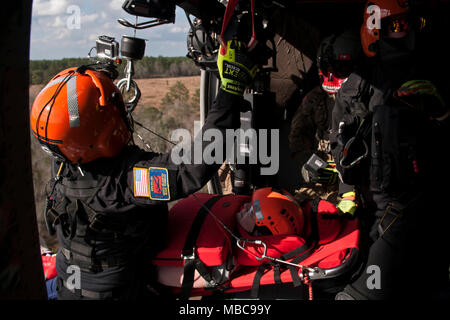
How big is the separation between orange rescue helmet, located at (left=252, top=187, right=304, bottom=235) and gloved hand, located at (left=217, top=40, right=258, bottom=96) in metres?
0.70

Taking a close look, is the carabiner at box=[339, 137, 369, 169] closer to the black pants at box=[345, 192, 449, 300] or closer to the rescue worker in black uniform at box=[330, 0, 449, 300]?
the rescue worker in black uniform at box=[330, 0, 449, 300]

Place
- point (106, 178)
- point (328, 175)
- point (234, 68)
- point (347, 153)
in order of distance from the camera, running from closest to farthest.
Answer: point (234, 68), point (106, 178), point (347, 153), point (328, 175)

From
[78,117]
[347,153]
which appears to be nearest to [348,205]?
[347,153]

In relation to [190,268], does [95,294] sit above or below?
below

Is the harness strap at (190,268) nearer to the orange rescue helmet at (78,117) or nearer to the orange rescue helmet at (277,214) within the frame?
the orange rescue helmet at (277,214)

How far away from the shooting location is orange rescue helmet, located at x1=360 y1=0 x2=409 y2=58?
261 cm

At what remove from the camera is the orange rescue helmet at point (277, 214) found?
2004 mm

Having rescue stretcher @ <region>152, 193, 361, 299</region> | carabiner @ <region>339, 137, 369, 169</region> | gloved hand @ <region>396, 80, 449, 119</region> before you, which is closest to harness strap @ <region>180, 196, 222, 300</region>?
rescue stretcher @ <region>152, 193, 361, 299</region>

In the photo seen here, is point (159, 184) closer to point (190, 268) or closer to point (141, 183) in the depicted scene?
point (141, 183)

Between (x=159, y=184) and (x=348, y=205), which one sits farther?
(x=348, y=205)

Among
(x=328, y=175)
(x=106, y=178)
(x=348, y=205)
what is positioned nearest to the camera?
(x=106, y=178)

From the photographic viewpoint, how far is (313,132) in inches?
190

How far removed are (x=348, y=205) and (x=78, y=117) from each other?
6.49 feet

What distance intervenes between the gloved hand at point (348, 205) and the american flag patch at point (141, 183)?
1.38 metres
